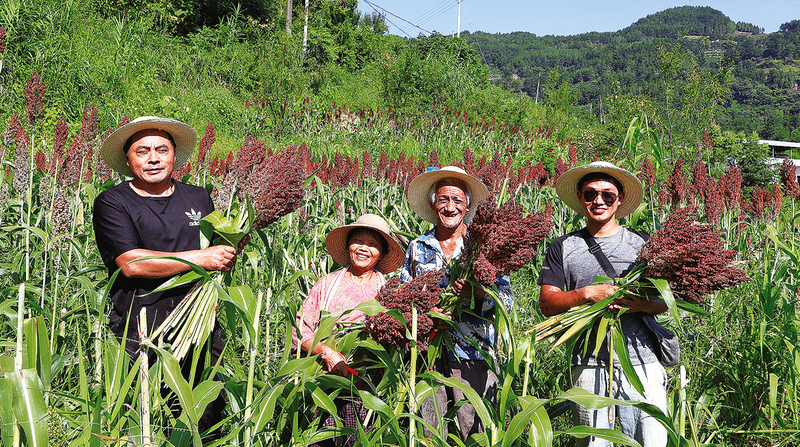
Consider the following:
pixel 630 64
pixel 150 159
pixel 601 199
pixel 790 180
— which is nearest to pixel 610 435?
pixel 601 199

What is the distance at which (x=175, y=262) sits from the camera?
7.06ft

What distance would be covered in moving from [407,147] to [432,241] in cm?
791

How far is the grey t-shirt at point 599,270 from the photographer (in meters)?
2.41

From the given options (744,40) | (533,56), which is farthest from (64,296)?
(744,40)

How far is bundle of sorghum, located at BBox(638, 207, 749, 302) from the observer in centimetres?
176

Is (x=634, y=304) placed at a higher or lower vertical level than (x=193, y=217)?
lower

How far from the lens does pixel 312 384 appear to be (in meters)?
1.93

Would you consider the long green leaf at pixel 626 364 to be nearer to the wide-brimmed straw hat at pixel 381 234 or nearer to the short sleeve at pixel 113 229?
the wide-brimmed straw hat at pixel 381 234

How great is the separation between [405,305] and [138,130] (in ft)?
5.43

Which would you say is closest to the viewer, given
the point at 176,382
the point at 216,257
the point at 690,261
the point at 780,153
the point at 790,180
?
the point at 176,382

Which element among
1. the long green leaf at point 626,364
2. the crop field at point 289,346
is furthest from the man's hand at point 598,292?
the crop field at point 289,346

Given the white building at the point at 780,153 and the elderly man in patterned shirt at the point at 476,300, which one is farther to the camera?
the white building at the point at 780,153

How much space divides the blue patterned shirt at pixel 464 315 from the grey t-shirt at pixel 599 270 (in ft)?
0.88

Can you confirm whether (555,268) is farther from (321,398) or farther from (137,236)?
(137,236)
